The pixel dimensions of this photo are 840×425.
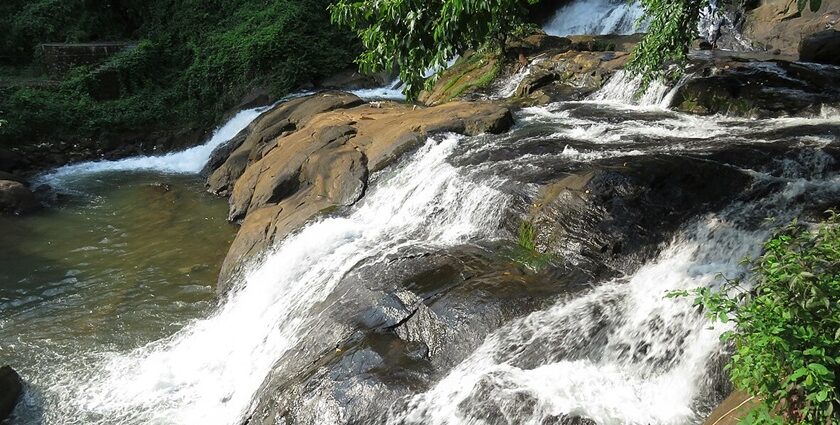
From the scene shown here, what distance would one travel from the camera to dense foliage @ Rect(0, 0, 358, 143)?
1794 cm

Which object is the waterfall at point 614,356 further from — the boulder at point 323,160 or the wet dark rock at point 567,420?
the boulder at point 323,160

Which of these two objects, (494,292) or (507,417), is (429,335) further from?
(507,417)

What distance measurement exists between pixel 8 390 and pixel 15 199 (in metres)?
7.58

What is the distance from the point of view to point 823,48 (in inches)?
441

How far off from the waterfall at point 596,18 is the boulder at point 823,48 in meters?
6.07

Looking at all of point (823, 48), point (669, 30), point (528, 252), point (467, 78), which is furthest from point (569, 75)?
point (528, 252)

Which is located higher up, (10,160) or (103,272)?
(10,160)

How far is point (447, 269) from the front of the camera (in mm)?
6262

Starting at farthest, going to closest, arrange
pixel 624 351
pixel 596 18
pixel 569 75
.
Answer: pixel 596 18, pixel 569 75, pixel 624 351

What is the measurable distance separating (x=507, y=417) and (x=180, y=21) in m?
23.0

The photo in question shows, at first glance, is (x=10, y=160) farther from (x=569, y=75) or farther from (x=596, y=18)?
(x=596, y=18)

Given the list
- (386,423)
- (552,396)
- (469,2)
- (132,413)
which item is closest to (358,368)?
(386,423)

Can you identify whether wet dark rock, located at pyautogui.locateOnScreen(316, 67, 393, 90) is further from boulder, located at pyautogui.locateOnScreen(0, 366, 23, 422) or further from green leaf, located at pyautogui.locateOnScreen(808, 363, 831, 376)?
green leaf, located at pyautogui.locateOnScreen(808, 363, 831, 376)

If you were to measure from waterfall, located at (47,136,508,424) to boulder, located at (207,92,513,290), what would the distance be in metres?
0.61
